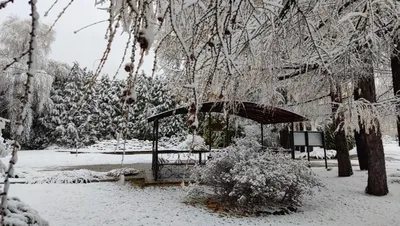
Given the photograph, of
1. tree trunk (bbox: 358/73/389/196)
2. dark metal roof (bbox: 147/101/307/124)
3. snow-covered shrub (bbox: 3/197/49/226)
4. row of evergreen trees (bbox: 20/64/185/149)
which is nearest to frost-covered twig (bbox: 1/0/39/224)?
snow-covered shrub (bbox: 3/197/49/226)

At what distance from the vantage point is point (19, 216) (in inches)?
127

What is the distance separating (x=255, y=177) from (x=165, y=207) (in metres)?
1.90

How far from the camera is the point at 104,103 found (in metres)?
A: 27.2

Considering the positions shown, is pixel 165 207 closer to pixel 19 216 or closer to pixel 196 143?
pixel 19 216

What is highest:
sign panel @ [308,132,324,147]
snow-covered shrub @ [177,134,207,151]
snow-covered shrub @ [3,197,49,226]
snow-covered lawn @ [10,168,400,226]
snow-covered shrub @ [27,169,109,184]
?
sign panel @ [308,132,324,147]

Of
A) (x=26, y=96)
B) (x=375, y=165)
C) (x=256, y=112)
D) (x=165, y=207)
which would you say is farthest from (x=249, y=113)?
(x=26, y=96)

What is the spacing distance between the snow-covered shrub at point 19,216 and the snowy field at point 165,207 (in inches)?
62.1

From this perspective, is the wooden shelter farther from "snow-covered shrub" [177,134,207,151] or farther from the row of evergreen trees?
the row of evergreen trees

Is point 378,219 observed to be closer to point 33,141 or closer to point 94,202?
point 94,202

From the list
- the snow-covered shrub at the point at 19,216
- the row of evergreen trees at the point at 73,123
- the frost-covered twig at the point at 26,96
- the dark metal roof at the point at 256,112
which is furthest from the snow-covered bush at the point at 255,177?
the row of evergreen trees at the point at 73,123

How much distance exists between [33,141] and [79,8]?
1065 inches

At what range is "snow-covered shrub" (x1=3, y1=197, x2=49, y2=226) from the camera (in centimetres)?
307

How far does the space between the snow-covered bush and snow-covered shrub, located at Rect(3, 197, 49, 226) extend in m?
3.31

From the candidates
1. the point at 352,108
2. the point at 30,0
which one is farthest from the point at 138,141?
the point at 30,0
